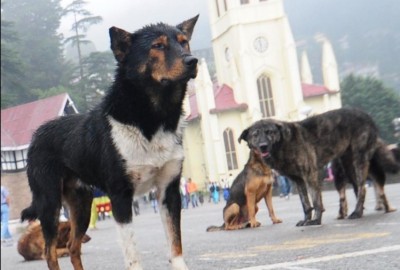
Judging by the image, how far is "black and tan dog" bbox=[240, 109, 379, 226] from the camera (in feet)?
30.7

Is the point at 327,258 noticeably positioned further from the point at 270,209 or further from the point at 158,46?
the point at 270,209

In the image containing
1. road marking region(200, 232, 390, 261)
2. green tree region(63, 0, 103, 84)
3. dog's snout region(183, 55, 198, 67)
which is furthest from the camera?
green tree region(63, 0, 103, 84)

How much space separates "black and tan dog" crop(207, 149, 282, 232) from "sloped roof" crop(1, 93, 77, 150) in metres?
2.79

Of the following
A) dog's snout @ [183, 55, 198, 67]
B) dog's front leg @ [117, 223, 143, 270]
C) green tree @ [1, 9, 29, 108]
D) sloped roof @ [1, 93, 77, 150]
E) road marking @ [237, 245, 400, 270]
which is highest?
green tree @ [1, 9, 29, 108]

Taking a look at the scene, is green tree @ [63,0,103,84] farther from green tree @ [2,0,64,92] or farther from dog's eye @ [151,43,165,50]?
dog's eye @ [151,43,165,50]

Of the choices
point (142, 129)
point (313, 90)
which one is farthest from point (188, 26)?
point (313, 90)

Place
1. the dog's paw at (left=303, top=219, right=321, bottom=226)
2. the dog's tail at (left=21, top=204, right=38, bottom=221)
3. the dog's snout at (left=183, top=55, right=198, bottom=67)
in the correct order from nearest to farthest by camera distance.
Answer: the dog's snout at (left=183, top=55, right=198, bottom=67) < the dog's tail at (left=21, top=204, right=38, bottom=221) < the dog's paw at (left=303, top=219, right=321, bottom=226)

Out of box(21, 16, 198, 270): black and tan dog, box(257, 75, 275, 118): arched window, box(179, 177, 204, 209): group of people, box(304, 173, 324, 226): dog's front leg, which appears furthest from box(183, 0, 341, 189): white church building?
box(21, 16, 198, 270): black and tan dog

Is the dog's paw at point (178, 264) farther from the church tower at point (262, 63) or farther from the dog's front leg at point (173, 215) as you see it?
the church tower at point (262, 63)

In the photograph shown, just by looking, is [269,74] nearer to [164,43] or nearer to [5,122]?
[5,122]

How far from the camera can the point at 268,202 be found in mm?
11055

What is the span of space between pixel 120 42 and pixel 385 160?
19.7 ft

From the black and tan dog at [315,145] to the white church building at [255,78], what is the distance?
70.0 ft

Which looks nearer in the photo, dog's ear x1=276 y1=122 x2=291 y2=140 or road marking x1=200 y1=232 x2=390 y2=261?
road marking x1=200 y1=232 x2=390 y2=261
